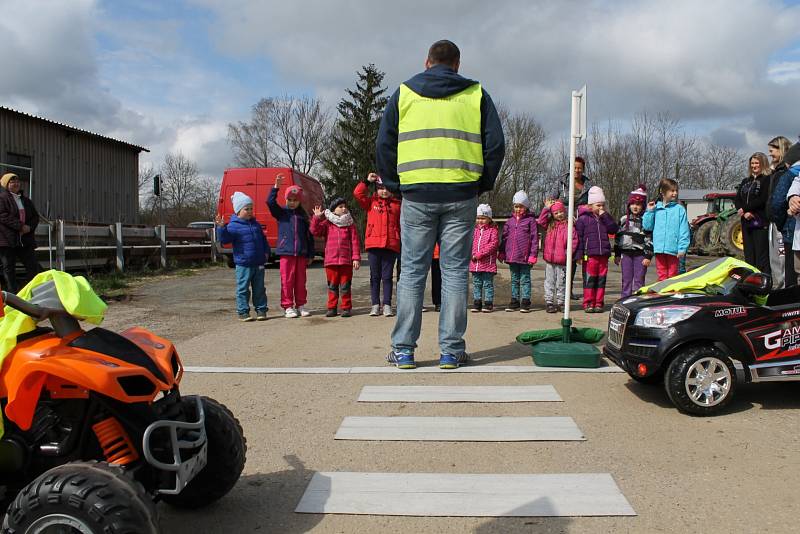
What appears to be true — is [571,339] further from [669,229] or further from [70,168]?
[70,168]

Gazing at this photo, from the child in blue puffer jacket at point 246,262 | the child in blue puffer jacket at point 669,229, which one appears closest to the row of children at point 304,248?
the child in blue puffer jacket at point 246,262

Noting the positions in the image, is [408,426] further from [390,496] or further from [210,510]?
[210,510]

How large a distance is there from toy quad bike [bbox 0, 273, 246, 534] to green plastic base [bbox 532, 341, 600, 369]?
11.6ft

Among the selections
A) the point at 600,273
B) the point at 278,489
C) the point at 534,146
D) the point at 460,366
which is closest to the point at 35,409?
the point at 278,489

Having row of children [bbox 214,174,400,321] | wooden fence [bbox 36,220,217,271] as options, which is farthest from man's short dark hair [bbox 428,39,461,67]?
wooden fence [bbox 36,220,217,271]

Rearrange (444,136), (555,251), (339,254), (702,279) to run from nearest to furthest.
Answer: (702,279), (444,136), (339,254), (555,251)

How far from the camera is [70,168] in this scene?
2341cm

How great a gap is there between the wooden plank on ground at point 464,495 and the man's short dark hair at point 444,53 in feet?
11.4

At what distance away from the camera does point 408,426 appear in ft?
13.1

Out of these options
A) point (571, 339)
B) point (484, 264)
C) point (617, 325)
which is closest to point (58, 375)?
point (617, 325)

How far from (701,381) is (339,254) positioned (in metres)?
5.56

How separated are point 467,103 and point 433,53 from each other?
1.87ft

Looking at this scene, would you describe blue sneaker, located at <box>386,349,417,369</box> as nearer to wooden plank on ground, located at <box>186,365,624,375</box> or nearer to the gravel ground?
wooden plank on ground, located at <box>186,365,624,375</box>

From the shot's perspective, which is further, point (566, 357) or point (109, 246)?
point (109, 246)
